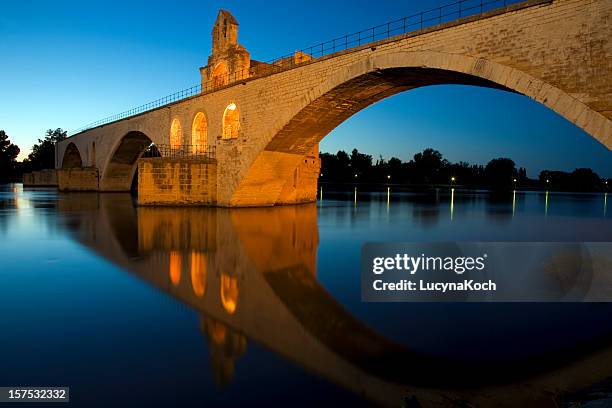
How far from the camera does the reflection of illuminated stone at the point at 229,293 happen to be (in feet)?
18.9

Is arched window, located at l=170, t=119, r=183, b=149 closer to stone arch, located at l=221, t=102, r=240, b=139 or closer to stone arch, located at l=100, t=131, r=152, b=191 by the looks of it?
stone arch, located at l=221, t=102, r=240, b=139

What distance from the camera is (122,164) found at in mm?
42562

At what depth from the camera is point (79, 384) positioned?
3521 mm

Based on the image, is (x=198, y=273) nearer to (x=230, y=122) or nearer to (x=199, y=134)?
(x=230, y=122)

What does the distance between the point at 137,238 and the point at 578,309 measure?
10.8 m

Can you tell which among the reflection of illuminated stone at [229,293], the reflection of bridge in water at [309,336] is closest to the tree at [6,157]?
the reflection of bridge in water at [309,336]

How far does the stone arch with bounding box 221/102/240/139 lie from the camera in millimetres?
22841

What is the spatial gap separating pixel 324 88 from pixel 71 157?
51.6 metres

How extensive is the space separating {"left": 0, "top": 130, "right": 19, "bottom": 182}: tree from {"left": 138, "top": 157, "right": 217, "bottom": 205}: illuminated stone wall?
84112 millimetres

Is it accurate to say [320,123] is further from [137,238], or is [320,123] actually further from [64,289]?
[64,289]

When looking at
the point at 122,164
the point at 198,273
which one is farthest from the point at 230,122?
the point at 122,164

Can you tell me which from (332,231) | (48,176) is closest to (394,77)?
(332,231)

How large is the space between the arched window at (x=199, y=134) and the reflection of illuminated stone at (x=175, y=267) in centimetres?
1688

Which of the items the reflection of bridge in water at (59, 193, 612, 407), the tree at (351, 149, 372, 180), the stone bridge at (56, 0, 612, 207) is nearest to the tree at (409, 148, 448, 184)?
the tree at (351, 149, 372, 180)
